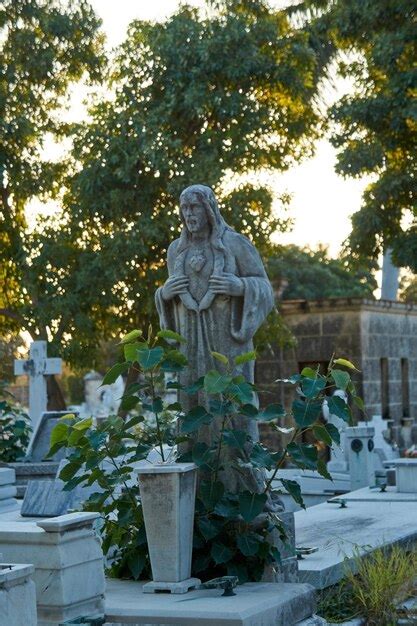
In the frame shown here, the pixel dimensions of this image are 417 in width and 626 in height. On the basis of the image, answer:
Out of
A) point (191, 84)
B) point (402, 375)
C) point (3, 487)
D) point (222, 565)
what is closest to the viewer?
point (222, 565)

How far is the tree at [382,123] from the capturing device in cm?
1967

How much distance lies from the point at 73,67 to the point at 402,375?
29.2 feet

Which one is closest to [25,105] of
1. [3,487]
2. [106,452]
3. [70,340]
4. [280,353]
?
[70,340]

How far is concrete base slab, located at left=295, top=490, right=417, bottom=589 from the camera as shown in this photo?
8.16 metres

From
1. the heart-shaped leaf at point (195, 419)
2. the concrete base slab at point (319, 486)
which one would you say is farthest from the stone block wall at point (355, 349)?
→ the heart-shaped leaf at point (195, 419)

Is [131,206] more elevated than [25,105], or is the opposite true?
[25,105]

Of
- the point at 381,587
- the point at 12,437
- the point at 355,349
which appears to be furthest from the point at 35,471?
the point at 355,349

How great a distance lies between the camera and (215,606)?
667 cm

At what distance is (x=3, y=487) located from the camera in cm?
1205

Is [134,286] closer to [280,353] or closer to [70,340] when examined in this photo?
[70,340]

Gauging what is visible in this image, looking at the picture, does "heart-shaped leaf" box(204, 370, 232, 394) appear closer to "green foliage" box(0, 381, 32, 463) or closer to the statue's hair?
the statue's hair

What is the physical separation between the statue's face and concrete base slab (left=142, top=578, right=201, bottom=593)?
7.32 ft

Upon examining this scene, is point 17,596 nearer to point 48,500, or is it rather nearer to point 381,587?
point 381,587

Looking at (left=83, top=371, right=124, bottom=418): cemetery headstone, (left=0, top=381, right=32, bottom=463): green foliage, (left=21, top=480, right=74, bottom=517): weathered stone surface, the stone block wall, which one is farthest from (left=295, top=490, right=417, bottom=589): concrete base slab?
(left=83, top=371, right=124, bottom=418): cemetery headstone
